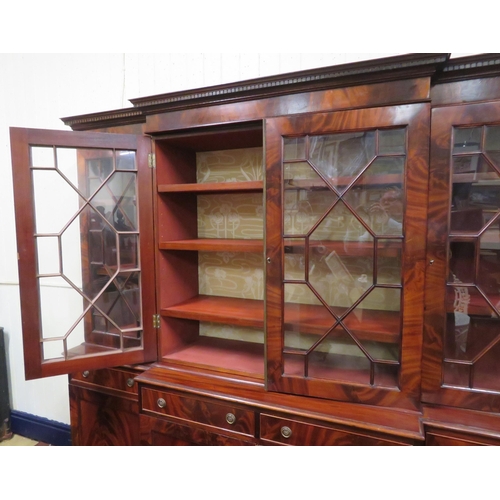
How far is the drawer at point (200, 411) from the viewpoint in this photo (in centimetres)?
104

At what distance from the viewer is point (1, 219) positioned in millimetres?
1911

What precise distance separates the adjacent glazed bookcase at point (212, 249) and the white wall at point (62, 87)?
0.44 metres

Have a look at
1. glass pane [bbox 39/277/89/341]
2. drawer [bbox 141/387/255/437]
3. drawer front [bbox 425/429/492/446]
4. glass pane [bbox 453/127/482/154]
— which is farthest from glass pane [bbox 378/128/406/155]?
glass pane [bbox 39/277/89/341]

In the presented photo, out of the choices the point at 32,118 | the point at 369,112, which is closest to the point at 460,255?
the point at 369,112

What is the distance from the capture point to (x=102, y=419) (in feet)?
4.57

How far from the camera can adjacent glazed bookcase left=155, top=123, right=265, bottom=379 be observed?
123 cm

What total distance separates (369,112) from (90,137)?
1039mm

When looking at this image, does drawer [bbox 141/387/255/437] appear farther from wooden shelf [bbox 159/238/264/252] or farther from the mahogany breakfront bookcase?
wooden shelf [bbox 159/238/264/252]

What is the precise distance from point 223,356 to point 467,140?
48.2 inches

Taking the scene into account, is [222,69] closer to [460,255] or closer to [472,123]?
[472,123]

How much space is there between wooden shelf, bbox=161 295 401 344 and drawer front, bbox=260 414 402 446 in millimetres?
303

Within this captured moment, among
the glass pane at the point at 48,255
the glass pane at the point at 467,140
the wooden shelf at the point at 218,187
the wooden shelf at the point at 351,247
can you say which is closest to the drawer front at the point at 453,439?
the wooden shelf at the point at 351,247

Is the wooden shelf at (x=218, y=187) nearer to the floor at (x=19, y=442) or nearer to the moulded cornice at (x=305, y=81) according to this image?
the moulded cornice at (x=305, y=81)
